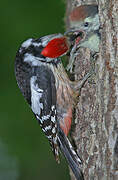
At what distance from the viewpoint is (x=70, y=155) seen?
3.24 meters

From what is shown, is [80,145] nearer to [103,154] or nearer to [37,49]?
[103,154]

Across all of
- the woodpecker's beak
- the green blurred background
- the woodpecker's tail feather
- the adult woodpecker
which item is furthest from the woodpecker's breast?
the green blurred background

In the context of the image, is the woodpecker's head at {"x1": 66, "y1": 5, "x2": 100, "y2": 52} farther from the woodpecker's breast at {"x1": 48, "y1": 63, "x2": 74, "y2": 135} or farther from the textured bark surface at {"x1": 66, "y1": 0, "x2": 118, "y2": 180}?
the woodpecker's breast at {"x1": 48, "y1": 63, "x2": 74, "y2": 135}

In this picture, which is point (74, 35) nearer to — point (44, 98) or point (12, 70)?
point (44, 98)

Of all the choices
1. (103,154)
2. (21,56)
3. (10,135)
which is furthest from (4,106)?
(103,154)

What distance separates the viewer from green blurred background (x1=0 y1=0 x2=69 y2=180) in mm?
4488

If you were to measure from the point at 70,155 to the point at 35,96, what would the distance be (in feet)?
2.07

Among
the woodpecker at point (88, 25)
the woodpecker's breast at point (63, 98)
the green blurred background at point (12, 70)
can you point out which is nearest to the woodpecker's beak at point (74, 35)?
the woodpecker at point (88, 25)

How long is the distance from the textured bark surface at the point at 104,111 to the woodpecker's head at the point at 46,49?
0.44 meters

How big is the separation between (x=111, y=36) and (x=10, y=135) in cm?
262

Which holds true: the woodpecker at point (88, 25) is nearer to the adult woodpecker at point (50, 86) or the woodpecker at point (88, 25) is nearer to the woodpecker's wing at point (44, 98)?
the adult woodpecker at point (50, 86)

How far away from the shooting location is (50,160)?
545 centimetres

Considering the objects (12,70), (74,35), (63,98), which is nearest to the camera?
(74,35)

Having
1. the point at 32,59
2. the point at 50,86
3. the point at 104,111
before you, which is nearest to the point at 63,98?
the point at 50,86
